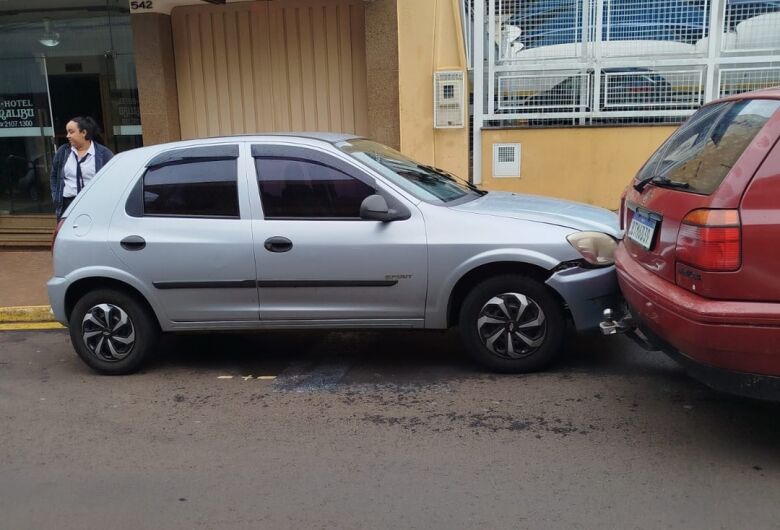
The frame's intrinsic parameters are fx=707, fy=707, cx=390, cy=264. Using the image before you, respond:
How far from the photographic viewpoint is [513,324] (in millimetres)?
4590

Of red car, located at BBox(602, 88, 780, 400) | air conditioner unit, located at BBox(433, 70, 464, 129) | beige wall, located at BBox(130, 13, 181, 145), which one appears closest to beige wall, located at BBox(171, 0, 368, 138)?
beige wall, located at BBox(130, 13, 181, 145)

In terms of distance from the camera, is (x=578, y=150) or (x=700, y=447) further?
(x=578, y=150)

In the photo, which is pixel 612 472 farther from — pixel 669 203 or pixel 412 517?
pixel 669 203

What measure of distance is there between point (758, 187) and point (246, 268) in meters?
3.12

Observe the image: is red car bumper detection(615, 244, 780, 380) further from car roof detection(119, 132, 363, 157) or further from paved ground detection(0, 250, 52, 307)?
paved ground detection(0, 250, 52, 307)

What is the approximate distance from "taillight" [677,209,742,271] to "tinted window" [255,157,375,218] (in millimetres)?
2170

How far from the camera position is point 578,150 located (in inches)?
342

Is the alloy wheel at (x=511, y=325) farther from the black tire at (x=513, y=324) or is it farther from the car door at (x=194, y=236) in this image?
the car door at (x=194, y=236)

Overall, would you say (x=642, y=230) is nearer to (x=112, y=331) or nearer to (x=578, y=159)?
(x=112, y=331)

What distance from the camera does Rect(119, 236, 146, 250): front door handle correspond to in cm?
493

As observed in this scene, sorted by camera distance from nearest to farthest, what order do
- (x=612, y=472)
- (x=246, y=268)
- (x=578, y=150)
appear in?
(x=612, y=472), (x=246, y=268), (x=578, y=150)

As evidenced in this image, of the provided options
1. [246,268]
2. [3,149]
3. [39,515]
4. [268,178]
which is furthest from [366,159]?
[3,149]

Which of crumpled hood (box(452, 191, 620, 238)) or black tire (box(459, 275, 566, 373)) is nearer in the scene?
black tire (box(459, 275, 566, 373))

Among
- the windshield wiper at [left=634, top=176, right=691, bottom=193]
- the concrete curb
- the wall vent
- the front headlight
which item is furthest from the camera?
the wall vent
